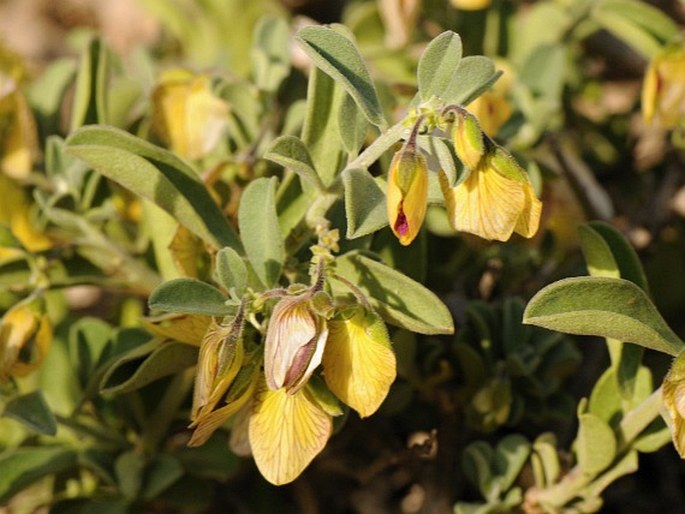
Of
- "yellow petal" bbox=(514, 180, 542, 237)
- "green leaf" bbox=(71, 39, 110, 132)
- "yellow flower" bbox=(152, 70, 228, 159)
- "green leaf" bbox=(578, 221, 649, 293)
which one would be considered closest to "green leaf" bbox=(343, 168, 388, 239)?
"yellow petal" bbox=(514, 180, 542, 237)

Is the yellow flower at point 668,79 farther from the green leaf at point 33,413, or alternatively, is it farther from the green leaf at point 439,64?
the green leaf at point 33,413

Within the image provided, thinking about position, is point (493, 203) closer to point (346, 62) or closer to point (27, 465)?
point (346, 62)

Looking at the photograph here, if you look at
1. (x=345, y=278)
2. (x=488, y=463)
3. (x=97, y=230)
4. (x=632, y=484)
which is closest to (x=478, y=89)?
(x=345, y=278)

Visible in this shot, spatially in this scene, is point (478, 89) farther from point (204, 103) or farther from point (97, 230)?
point (97, 230)

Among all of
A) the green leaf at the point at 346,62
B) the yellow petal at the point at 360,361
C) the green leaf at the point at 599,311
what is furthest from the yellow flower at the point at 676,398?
the green leaf at the point at 346,62

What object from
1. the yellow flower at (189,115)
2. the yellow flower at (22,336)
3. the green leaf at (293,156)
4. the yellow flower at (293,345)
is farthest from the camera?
the yellow flower at (189,115)

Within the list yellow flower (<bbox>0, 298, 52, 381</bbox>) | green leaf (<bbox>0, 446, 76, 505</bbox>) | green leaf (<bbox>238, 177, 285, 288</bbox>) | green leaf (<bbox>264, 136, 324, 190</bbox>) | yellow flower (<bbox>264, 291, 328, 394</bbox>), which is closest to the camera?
yellow flower (<bbox>264, 291, 328, 394</bbox>)

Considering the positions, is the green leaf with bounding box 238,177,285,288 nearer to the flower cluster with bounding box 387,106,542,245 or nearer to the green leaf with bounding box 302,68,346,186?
the green leaf with bounding box 302,68,346,186
